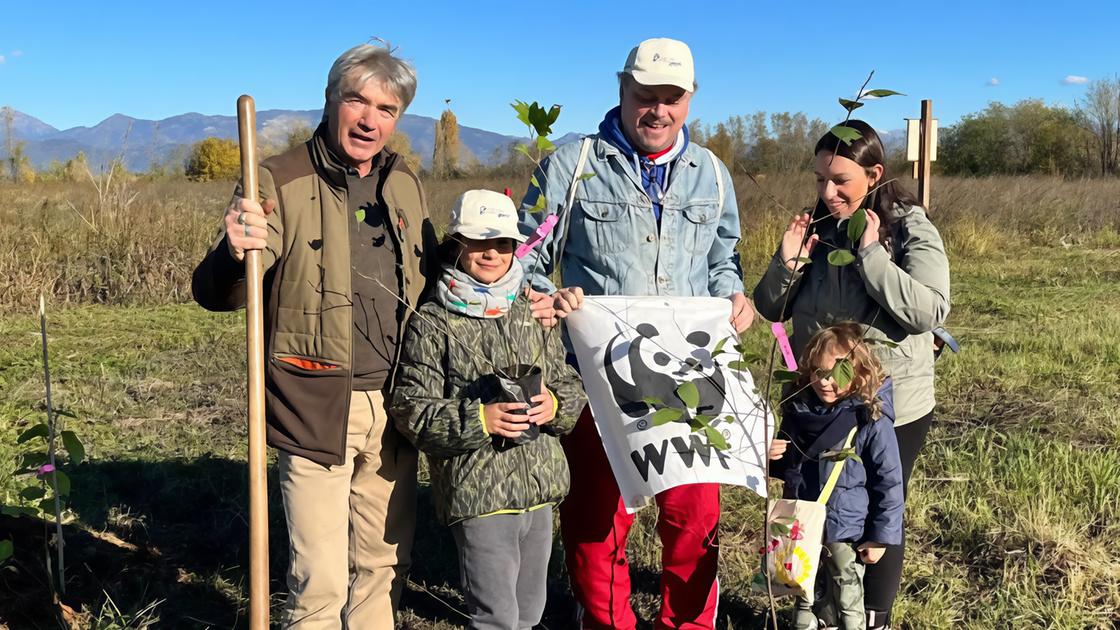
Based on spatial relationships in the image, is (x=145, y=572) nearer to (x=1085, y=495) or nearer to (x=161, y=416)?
(x=161, y=416)

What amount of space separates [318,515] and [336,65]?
4.08 feet

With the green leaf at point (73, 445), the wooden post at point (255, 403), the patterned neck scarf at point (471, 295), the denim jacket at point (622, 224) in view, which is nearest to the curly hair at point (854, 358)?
the denim jacket at point (622, 224)

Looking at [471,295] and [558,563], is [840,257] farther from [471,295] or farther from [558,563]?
[558,563]

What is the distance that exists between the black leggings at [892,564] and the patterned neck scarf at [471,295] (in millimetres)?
1409

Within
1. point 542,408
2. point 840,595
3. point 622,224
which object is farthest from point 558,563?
point 622,224

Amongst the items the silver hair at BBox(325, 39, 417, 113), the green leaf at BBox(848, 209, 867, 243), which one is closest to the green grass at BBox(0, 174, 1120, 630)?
the silver hair at BBox(325, 39, 417, 113)

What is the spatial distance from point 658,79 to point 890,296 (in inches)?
37.6

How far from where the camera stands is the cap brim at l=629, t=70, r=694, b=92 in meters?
2.62

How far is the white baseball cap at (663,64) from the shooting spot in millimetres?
2625

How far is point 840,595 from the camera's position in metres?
2.91

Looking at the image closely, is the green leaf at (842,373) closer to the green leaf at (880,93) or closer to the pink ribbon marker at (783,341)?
the pink ribbon marker at (783,341)

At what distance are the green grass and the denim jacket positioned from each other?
4.65ft

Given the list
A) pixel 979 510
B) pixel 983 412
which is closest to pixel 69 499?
pixel 979 510

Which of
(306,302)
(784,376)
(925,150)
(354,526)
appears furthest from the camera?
(925,150)
